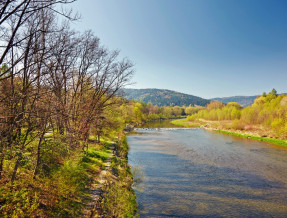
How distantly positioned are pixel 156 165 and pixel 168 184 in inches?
196

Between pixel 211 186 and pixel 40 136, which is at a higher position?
pixel 40 136

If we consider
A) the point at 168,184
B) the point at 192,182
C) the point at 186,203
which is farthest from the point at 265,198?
the point at 168,184

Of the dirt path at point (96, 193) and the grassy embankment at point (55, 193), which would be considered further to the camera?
the dirt path at point (96, 193)

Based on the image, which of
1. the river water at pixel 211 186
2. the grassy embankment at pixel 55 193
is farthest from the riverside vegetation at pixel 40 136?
the river water at pixel 211 186

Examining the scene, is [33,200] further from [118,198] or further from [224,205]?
[224,205]

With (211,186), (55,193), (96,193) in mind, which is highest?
(55,193)

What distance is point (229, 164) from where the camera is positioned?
19625mm

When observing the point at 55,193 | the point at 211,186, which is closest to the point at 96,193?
the point at 55,193

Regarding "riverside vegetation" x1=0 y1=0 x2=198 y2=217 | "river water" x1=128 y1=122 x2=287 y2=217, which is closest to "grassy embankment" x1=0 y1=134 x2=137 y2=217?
"riverside vegetation" x1=0 y1=0 x2=198 y2=217

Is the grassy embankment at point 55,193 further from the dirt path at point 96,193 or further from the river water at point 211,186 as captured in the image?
the river water at point 211,186

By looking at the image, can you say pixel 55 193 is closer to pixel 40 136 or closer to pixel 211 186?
pixel 40 136

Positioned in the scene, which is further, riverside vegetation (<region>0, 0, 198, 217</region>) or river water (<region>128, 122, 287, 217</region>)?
river water (<region>128, 122, 287, 217</region>)

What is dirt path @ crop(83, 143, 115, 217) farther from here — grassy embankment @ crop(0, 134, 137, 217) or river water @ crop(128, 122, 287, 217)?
river water @ crop(128, 122, 287, 217)

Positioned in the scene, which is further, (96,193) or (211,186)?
(211,186)
